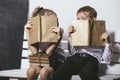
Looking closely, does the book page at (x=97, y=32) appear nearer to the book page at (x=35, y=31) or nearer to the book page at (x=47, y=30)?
the book page at (x=47, y=30)

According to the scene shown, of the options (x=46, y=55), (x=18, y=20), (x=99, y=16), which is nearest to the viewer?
(x=46, y=55)

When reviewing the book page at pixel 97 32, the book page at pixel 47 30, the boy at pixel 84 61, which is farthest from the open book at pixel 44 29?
A: the book page at pixel 97 32

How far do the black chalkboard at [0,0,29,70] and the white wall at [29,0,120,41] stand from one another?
116 mm

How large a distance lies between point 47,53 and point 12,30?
2.02ft

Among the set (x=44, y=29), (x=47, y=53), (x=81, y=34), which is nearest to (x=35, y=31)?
(x=44, y=29)

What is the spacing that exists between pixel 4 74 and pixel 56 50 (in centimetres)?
41

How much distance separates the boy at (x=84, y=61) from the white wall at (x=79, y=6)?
28 cm

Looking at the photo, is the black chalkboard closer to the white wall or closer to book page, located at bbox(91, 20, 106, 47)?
the white wall

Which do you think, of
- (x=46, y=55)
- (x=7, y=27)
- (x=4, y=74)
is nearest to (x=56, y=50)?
(x=46, y=55)

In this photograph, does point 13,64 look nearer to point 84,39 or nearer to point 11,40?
point 11,40

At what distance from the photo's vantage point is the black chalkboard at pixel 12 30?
2.55 meters

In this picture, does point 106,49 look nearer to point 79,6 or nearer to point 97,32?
point 97,32

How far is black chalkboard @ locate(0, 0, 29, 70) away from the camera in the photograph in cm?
255

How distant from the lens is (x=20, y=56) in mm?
2568
